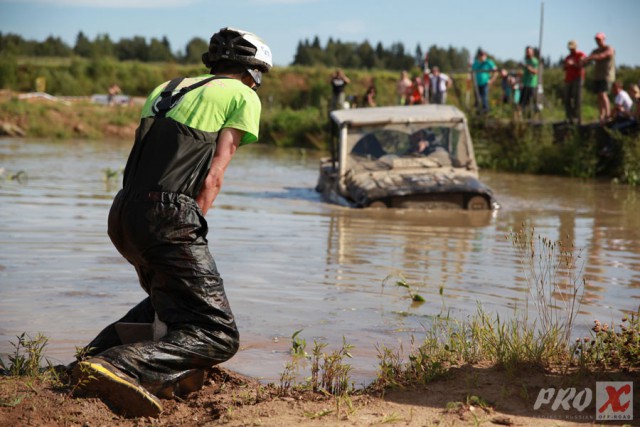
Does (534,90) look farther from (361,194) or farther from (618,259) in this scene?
(618,259)

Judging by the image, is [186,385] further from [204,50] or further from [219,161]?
[204,50]

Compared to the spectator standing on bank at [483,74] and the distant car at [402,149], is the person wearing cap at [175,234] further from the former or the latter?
the spectator standing on bank at [483,74]

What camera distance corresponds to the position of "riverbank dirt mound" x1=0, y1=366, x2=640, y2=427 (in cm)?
387

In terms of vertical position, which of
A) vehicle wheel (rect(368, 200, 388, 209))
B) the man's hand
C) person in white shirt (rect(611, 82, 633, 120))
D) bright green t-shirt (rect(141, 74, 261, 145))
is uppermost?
person in white shirt (rect(611, 82, 633, 120))

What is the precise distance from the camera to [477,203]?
13133 millimetres

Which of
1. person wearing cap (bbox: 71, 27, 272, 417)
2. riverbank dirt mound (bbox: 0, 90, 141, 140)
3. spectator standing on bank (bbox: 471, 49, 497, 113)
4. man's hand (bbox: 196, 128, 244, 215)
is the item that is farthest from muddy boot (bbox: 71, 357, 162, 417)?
riverbank dirt mound (bbox: 0, 90, 141, 140)

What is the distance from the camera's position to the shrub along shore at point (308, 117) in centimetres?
2011

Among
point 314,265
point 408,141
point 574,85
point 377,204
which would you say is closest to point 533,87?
point 574,85

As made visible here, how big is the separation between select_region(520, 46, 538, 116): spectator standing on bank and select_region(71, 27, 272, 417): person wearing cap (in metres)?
17.8

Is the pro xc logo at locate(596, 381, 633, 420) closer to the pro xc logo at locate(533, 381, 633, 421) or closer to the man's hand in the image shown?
the pro xc logo at locate(533, 381, 633, 421)

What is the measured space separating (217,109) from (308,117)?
30.5 meters

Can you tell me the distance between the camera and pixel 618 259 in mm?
9469

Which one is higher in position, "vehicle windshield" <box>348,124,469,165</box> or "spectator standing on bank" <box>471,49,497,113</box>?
"spectator standing on bank" <box>471,49,497,113</box>

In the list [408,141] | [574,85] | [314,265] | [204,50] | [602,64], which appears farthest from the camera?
[204,50]
